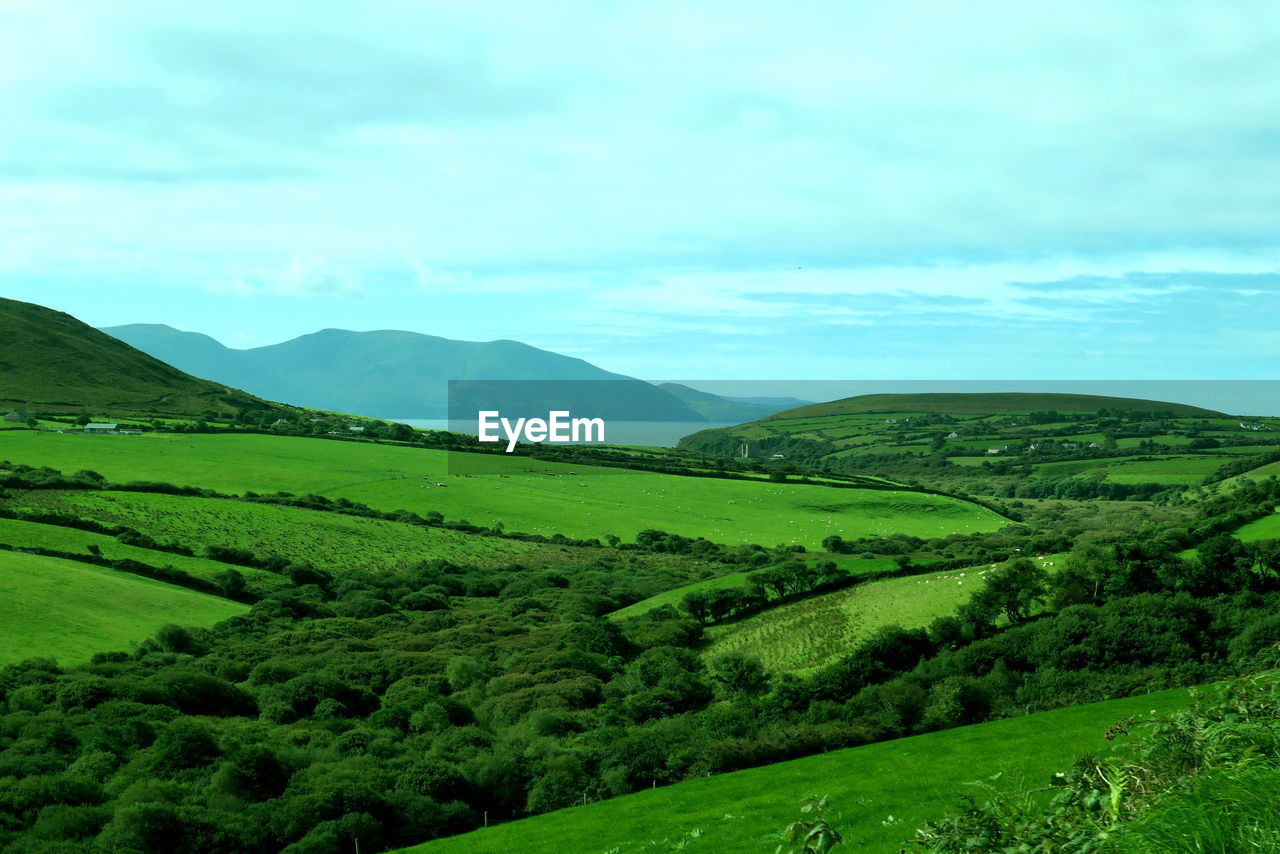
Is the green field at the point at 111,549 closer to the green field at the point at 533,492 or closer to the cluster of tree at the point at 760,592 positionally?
the cluster of tree at the point at 760,592

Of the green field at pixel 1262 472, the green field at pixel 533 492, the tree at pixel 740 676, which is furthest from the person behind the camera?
the green field at pixel 1262 472

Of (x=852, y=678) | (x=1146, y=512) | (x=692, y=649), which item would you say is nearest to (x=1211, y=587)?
(x=852, y=678)

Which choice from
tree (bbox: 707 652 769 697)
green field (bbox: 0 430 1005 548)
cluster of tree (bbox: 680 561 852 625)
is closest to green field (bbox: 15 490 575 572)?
green field (bbox: 0 430 1005 548)

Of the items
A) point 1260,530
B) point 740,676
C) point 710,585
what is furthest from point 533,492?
point 1260,530

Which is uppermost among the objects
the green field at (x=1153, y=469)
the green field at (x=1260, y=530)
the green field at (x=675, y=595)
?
the green field at (x=1153, y=469)

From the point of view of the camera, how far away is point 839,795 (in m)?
21.8

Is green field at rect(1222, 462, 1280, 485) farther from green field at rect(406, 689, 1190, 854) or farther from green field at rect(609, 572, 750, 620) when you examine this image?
green field at rect(406, 689, 1190, 854)

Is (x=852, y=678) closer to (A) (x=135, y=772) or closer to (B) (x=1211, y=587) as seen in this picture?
(B) (x=1211, y=587)

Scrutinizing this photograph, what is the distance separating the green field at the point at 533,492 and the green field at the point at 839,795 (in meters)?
82.4

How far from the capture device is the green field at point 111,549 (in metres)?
73.4

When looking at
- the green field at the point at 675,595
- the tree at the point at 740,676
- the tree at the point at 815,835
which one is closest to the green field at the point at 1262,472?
the green field at the point at 675,595

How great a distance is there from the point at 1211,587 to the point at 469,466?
110 m

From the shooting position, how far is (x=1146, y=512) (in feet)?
402

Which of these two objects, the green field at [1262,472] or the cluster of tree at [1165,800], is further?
the green field at [1262,472]
